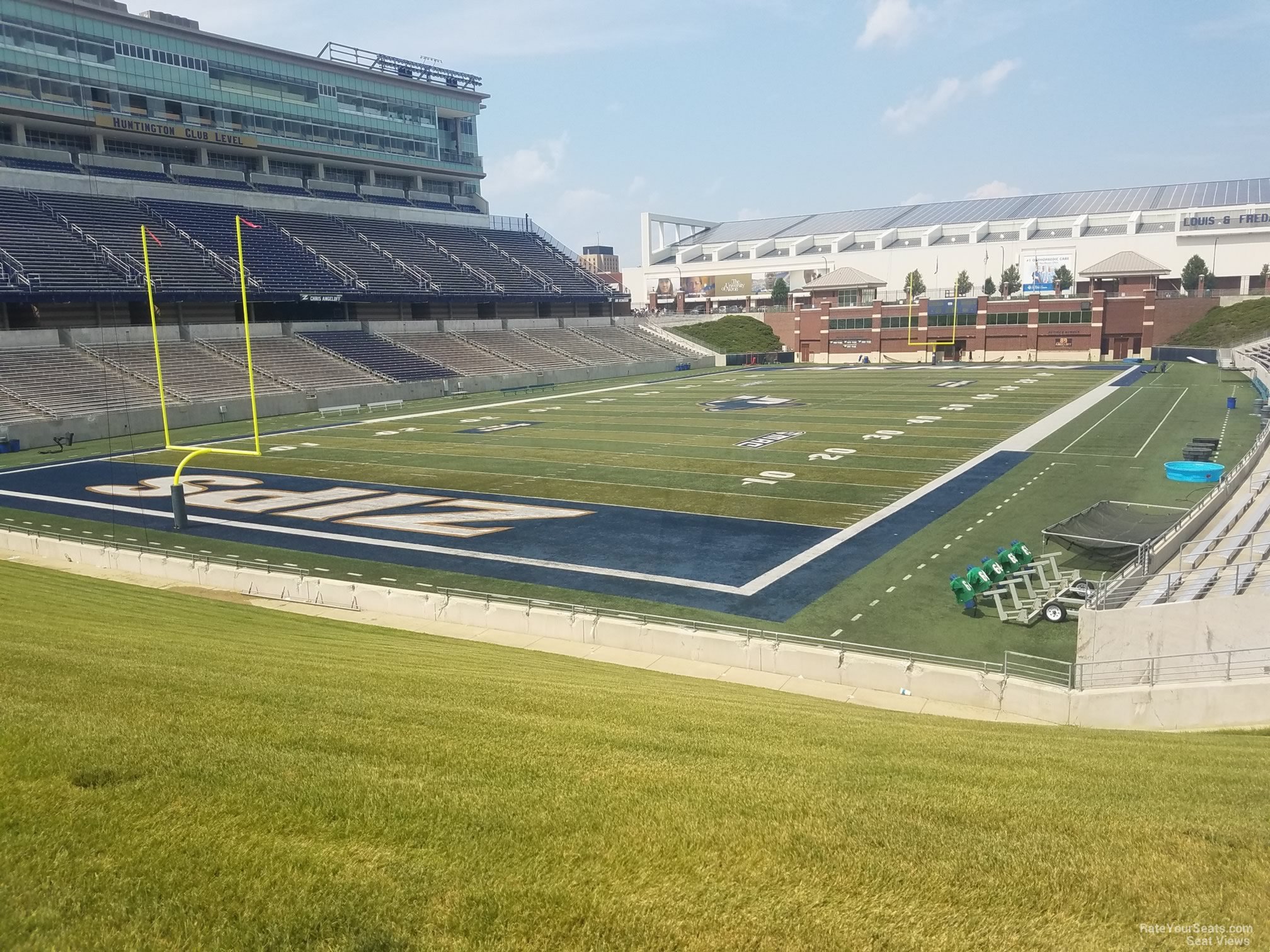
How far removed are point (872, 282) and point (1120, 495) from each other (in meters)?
59.3

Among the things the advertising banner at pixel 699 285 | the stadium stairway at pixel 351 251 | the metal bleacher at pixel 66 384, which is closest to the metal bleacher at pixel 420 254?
the stadium stairway at pixel 351 251

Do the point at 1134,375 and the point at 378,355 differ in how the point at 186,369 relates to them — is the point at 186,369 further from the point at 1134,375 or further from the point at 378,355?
the point at 1134,375

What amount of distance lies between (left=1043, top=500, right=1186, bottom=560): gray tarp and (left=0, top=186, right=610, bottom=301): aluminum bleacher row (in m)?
43.6

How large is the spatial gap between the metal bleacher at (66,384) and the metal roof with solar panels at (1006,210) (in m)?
87.8

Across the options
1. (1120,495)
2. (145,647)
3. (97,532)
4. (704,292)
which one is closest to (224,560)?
(97,532)

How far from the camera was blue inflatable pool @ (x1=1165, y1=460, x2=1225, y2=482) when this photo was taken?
77.0 feet

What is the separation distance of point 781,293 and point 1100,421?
64724 mm

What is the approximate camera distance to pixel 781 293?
9794 centimetres

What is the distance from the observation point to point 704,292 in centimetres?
10788

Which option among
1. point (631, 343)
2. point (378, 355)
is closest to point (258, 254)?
point (378, 355)

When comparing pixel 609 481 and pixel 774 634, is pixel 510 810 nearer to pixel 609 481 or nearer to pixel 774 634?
pixel 774 634

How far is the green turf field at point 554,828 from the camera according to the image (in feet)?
13.2

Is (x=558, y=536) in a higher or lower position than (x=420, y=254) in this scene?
lower

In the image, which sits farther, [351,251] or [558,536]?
[351,251]
